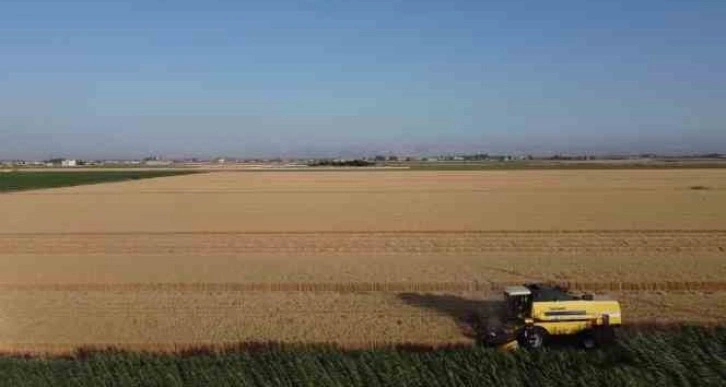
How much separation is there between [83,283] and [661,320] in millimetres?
13355

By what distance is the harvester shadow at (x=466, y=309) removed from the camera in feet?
39.4

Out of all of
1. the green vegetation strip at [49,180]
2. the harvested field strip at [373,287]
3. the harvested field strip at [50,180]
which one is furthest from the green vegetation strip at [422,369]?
the green vegetation strip at [49,180]

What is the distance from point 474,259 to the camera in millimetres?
20797

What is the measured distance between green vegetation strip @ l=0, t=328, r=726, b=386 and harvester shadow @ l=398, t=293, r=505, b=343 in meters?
4.56

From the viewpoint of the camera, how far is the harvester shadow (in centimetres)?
1202

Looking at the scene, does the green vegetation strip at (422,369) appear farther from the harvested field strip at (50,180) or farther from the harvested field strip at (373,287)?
the harvested field strip at (50,180)

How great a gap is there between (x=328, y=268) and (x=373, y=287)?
323cm

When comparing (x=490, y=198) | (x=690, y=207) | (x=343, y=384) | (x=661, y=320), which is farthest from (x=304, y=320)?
(x=490, y=198)

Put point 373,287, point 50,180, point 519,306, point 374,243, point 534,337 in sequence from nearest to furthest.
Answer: point 534,337
point 519,306
point 373,287
point 374,243
point 50,180

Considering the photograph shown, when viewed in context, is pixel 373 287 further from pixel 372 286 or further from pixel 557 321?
pixel 557 321

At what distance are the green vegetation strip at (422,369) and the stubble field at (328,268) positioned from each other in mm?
4418

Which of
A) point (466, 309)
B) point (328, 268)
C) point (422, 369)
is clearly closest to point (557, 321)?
point (466, 309)

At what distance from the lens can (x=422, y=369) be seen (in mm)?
6262

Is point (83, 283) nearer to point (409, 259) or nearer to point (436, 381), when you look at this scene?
point (409, 259)
